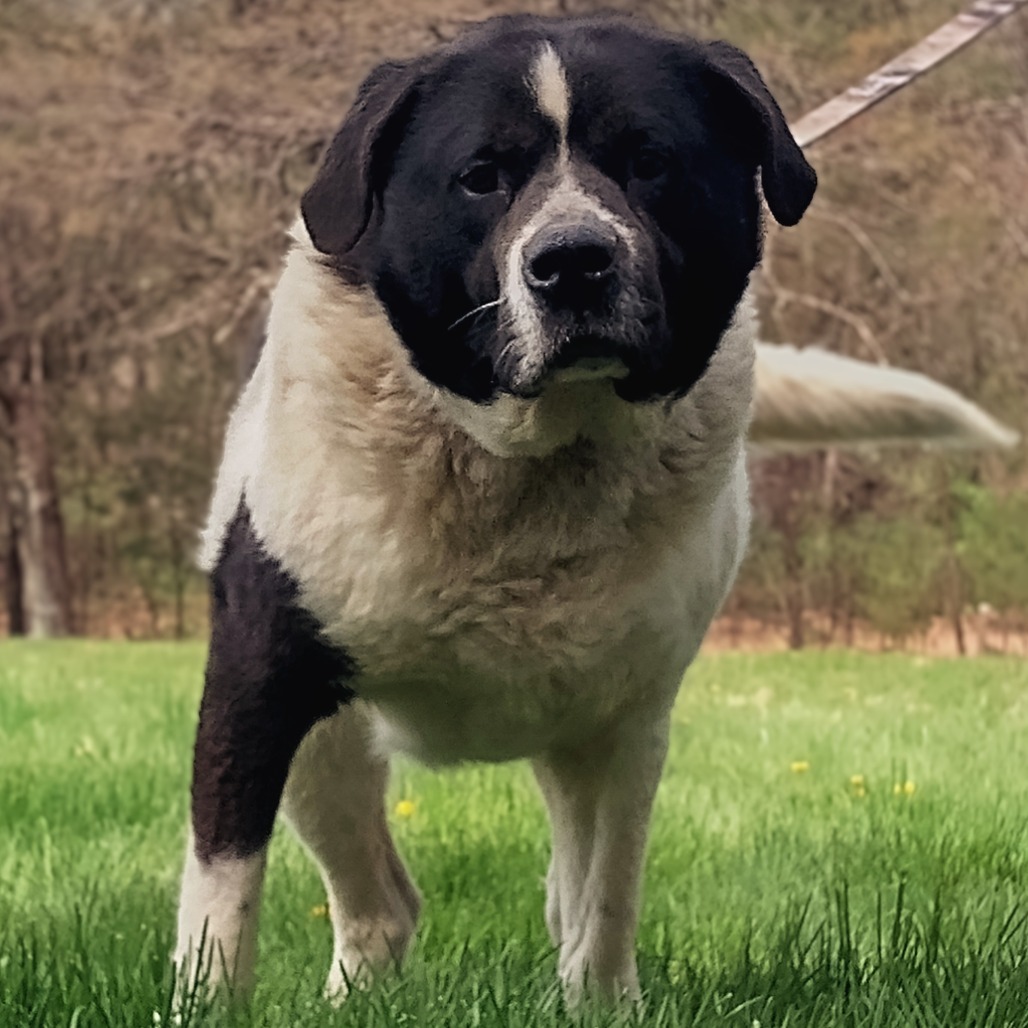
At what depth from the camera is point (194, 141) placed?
7977mm

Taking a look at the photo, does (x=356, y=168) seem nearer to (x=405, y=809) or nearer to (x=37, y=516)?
(x=405, y=809)

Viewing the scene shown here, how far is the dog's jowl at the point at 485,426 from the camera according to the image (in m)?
1.82

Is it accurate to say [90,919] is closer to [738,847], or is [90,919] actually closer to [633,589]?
[633,589]

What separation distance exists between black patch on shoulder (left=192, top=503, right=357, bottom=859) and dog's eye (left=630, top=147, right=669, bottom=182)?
672mm

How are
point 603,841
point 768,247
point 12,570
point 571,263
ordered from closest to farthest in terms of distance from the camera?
point 571,263
point 603,841
point 768,247
point 12,570

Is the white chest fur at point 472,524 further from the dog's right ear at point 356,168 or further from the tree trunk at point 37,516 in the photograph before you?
the tree trunk at point 37,516

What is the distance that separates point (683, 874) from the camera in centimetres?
331

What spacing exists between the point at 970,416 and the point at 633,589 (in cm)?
143

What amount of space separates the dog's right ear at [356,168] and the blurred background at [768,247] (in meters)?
4.11

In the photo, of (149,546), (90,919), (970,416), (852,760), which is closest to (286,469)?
(90,919)

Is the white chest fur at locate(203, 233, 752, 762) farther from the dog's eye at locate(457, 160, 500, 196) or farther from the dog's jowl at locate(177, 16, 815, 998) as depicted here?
the dog's eye at locate(457, 160, 500, 196)

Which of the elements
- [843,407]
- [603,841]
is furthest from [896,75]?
[603,841]

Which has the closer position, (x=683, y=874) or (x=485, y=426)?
(x=485, y=426)

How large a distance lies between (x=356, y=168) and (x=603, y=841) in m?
1.08
